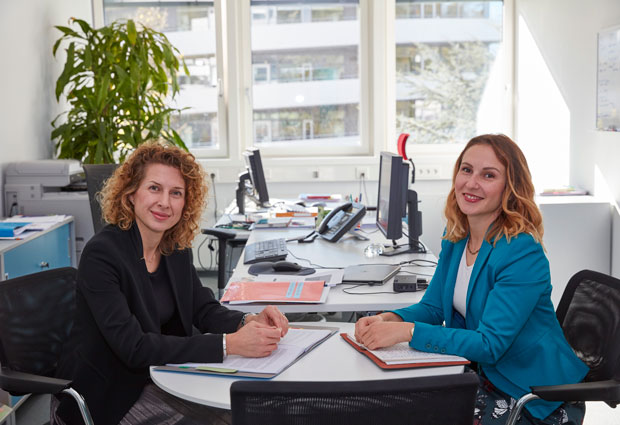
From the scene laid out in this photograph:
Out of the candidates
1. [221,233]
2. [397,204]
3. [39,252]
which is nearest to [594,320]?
[397,204]

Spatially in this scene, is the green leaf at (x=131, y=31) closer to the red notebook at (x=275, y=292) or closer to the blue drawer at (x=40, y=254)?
the blue drawer at (x=40, y=254)

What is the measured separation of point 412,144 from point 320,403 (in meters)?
5.22

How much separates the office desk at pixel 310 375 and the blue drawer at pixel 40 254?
189 centimetres

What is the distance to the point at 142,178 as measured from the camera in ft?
6.73

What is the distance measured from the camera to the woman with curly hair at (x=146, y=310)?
68.9 inches

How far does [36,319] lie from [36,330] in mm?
32

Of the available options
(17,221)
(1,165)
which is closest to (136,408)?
(17,221)

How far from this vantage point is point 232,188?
591 cm

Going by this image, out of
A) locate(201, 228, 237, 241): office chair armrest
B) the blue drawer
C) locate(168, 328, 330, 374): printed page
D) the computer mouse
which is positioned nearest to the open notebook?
locate(168, 328, 330, 374): printed page

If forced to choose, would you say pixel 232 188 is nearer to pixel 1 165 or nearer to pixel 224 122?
pixel 224 122

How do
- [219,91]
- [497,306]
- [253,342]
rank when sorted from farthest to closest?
[219,91], [497,306], [253,342]

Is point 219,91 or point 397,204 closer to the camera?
point 397,204

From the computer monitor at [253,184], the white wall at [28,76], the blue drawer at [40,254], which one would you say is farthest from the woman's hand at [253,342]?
the white wall at [28,76]

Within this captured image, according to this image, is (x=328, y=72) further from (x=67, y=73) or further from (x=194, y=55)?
(x=67, y=73)
